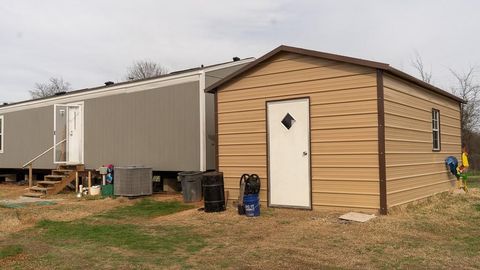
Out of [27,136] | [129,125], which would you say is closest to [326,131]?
[129,125]

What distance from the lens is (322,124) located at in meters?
9.32

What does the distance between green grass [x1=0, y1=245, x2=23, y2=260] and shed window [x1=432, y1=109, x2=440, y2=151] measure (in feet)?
31.4

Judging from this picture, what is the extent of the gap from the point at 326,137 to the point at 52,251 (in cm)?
541

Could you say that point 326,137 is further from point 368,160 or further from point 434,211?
point 434,211

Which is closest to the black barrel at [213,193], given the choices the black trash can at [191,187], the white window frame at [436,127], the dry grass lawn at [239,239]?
the dry grass lawn at [239,239]

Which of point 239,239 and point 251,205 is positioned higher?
point 251,205

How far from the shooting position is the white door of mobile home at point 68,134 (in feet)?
51.6

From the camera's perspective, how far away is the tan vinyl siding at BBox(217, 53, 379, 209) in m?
8.77

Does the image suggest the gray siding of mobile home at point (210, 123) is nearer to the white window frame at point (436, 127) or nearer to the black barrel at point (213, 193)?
the black barrel at point (213, 193)

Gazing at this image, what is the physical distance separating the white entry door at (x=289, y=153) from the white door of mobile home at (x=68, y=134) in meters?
8.33

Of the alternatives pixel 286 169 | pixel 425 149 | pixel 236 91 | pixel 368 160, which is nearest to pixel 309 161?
pixel 286 169

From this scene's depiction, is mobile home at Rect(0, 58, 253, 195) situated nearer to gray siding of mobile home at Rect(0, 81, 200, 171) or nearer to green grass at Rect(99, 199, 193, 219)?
gray siding of mobile home at Rect(0, 81, 200, 171)

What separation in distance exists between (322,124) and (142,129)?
6.42 m

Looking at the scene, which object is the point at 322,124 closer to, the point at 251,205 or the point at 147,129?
the point at 251,205
